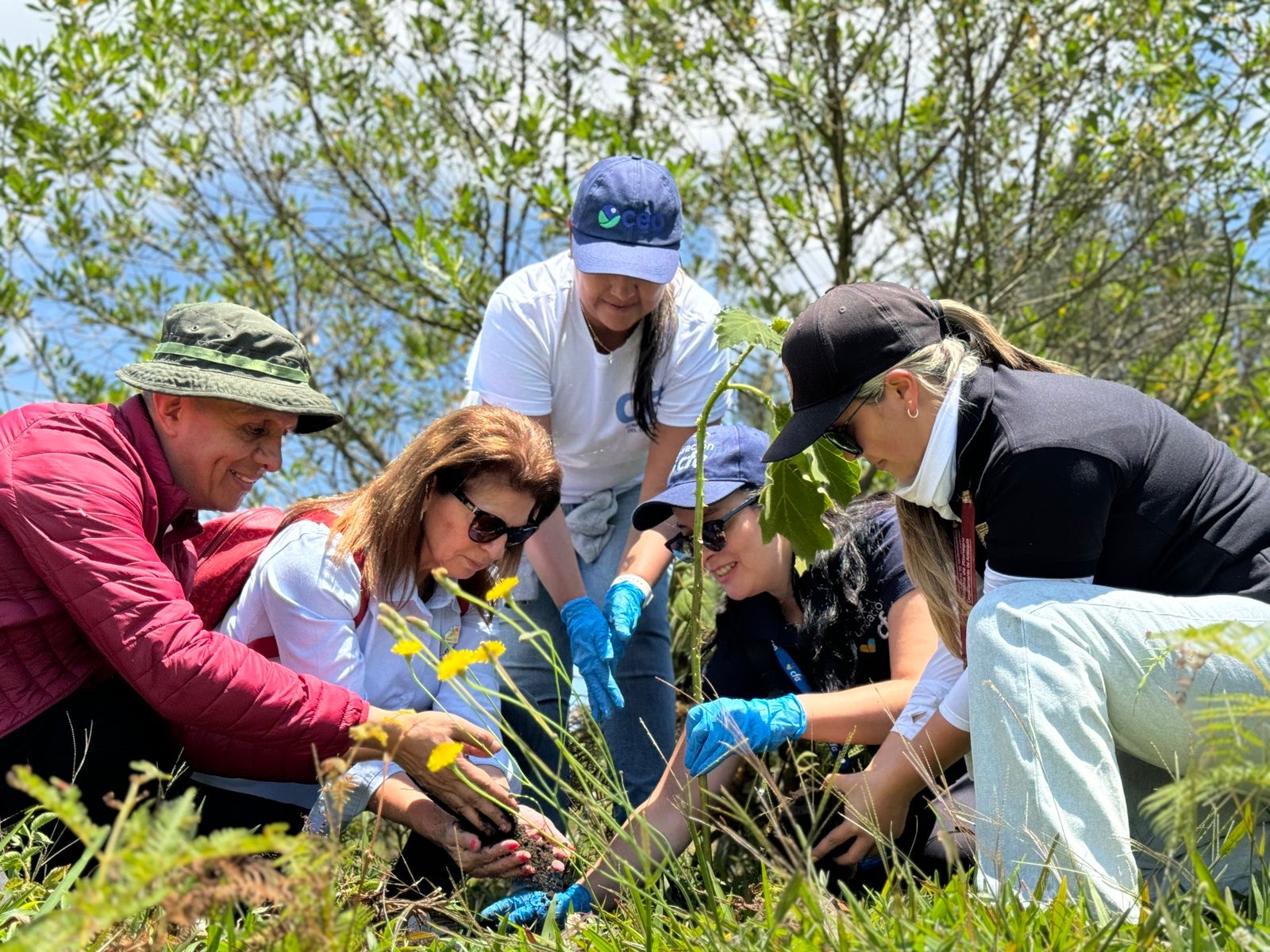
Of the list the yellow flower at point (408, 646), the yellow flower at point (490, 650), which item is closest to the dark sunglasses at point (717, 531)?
the yellow flower at point (490, 650)

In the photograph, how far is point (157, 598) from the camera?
242 centimetres

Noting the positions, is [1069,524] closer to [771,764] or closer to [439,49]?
[771,764]

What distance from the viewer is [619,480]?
3.81 metres

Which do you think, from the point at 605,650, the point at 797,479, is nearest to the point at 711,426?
the point at 605,650

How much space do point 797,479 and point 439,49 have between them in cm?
425

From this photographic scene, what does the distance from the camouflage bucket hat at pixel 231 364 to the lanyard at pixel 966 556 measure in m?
1.32

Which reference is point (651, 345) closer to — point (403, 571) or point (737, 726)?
point (403, 571)

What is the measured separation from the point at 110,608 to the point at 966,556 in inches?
64.6

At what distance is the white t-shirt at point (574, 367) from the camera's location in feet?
11.4

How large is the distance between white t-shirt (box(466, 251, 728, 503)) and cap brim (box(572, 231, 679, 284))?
239 mm

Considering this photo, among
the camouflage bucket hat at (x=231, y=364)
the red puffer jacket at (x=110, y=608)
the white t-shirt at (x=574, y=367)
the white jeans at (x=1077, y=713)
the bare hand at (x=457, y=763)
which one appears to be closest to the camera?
the white jeans at (x=1077, y=713)

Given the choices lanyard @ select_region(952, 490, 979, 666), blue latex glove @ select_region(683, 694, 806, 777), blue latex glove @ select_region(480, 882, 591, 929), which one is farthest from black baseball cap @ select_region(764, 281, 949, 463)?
blue latex glove @ select_region(480, 882, 591, 929)

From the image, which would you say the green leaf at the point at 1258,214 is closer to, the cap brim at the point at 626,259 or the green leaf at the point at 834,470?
the cap brim at the point at 626,259

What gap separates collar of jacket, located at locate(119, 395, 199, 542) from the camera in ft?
8.66
